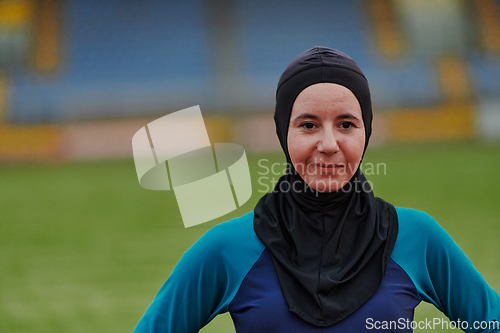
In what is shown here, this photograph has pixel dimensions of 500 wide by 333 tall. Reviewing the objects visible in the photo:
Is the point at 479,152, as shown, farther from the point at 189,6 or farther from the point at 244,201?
the point at 189,6

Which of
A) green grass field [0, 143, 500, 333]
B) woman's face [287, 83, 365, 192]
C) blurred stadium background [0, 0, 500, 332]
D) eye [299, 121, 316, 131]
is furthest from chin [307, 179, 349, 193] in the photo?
blurred stadium background [0, 0, 500, 332]

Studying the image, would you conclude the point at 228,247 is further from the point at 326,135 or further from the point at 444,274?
the point at 444,274

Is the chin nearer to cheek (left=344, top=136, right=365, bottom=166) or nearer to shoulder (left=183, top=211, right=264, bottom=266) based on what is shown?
cheek (left=344, top=136, right=365, bottom=166)

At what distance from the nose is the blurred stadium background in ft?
14.5

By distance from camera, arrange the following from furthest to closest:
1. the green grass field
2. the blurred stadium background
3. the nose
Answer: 1. the blurred stadium background
2. the green grass field
3. the nose

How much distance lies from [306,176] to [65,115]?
10.7 metres

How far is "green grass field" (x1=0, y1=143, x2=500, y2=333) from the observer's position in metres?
3.46

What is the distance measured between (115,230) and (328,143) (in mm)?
4446

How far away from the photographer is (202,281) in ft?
3.76

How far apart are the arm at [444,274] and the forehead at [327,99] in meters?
0.31

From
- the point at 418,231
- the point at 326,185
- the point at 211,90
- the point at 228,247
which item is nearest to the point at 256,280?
the point at 228,247

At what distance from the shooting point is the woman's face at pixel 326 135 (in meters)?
1.08

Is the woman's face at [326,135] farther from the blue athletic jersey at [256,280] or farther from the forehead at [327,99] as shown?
the blue athletic jersey at [256,280]

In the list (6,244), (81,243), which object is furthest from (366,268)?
(6,244)
